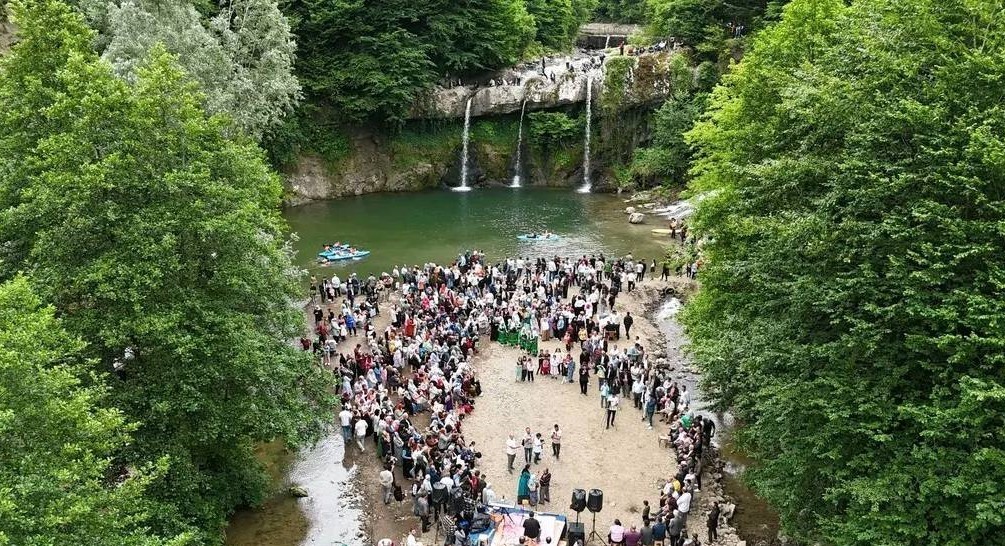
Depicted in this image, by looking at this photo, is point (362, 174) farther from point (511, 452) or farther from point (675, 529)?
point (675, 529)

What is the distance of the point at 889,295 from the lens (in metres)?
12.5

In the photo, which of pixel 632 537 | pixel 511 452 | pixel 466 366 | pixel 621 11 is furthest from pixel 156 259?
pixel 621 11

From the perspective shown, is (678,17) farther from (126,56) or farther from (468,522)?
(468,522)

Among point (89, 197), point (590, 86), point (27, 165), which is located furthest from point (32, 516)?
point (590, 86)

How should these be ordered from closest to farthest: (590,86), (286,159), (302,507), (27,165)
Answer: (27,165) → (302,507) → (286,159) → (590,86)

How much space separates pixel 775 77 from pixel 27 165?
19210mm

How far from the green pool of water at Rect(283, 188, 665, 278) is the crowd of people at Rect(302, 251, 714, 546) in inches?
132

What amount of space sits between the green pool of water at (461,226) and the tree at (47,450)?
25442 mm

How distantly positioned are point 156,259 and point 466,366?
39.9 ft

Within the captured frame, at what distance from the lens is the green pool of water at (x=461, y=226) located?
39656 mm

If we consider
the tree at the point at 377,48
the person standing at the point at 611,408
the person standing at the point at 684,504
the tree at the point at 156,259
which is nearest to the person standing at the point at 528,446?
the person standing at the point at 611,408

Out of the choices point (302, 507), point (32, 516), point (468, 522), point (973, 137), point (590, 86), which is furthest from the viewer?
point (590, 86)

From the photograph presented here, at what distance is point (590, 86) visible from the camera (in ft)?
180

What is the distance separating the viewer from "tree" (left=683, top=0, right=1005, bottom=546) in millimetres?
11164
